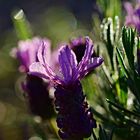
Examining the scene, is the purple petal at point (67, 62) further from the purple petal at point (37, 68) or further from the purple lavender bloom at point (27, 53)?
the purple lavender bloom at point (27, 53)

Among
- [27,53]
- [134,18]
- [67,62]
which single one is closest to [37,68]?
[67,62]

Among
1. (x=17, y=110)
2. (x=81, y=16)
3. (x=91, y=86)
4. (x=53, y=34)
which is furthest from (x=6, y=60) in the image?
(x=91, y=86)

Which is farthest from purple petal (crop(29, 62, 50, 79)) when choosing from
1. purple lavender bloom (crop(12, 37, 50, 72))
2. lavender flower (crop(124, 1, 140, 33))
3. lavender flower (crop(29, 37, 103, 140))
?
purple lavender bloom (crop(12, 37, 50, 72))

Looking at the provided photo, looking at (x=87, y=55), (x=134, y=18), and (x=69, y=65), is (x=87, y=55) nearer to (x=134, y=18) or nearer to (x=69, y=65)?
(x=69, y=65)

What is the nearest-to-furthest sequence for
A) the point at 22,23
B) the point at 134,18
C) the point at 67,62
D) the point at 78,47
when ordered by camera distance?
1. the point at 67,62
2. the point at 134,18
3. the point at 78,47
4. the point at 22,23

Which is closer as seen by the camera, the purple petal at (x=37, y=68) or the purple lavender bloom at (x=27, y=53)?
the purple petal at (x=37, y=68)

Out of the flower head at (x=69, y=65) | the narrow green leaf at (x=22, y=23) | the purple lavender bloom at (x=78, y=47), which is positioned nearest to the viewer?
the flower head at (x=69, y=65)

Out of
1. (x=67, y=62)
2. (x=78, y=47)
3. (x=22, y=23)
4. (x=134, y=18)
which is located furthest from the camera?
(x=22, y=23)

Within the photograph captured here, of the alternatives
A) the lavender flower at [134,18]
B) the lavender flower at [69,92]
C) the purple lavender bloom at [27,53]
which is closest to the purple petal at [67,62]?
the lavender flower at [69,92]

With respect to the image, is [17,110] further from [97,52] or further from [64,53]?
[64,53]
